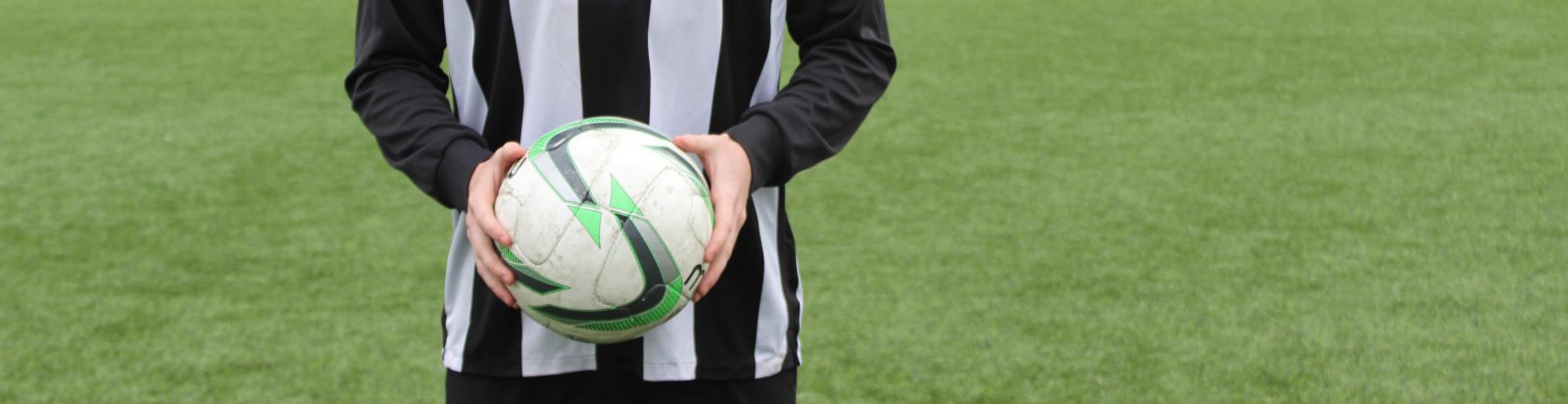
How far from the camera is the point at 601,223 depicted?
1.50 meters

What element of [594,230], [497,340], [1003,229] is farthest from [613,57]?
[1003,229]

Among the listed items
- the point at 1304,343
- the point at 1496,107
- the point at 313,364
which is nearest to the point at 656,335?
the point at 313,364

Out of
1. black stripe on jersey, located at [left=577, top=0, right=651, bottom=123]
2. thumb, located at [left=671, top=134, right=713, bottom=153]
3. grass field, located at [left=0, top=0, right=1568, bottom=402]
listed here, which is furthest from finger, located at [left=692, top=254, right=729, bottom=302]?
grass field, located at [left=0, top=0, right=1568, bottom=402]

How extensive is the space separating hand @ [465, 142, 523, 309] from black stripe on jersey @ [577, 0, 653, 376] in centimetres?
14

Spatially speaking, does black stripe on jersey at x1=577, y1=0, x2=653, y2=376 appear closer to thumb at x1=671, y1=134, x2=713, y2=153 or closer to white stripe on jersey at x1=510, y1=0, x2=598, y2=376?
white stripe on jersey at x1=510, y1=0, x2=598, y2=376

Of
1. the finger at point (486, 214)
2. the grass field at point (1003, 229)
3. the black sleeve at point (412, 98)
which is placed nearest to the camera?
the finger at point (486, 214)

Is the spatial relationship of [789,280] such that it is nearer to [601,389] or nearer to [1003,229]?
[601,389]

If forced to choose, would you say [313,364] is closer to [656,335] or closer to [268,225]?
[268,225]

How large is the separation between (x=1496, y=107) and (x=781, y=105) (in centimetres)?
491

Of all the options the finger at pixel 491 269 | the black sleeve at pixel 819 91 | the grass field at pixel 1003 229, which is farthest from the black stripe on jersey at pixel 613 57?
the grass field at pixel 1003 229

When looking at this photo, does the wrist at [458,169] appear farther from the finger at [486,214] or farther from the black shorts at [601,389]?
the black shorts at [601,389]

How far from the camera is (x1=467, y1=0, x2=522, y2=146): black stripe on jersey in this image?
1646mm

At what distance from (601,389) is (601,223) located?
0.96 ft

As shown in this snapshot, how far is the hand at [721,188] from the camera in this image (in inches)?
58.9
